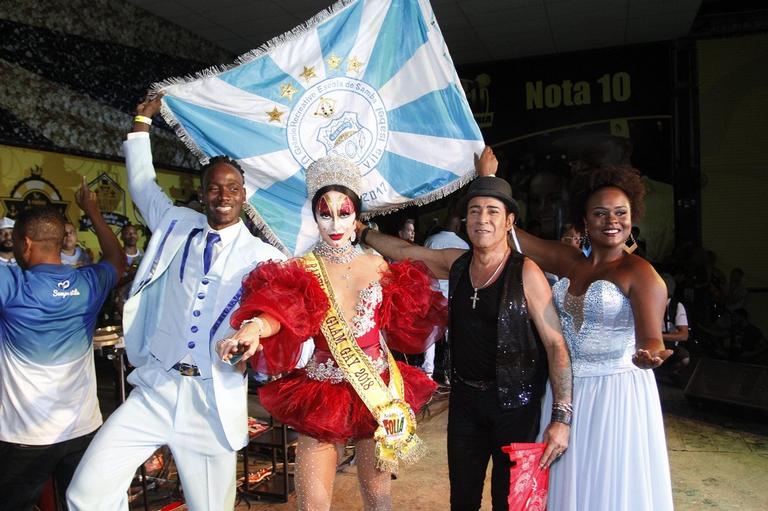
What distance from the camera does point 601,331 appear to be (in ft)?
7.61

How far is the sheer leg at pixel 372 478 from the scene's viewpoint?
245 cm

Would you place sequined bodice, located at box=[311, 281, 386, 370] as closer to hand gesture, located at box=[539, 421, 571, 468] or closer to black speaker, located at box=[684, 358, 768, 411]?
hand gesture, located at box=[539, 421, 571, 468]

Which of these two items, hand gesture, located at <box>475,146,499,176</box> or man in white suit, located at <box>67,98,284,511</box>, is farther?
hand gesture, located at <box>475,146,499,176</box>

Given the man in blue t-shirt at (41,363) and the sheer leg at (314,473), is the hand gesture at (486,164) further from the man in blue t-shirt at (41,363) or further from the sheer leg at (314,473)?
the man in blue t-shirt at (41,363)

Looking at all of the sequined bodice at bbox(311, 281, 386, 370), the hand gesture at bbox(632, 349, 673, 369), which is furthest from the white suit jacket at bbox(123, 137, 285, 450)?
the hand gesture at bbox(632, 349, 673, 369)

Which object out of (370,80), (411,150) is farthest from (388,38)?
(411,150)

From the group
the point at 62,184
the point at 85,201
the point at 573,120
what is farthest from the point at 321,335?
the point at 573,120

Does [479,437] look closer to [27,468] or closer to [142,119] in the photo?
[27,468]

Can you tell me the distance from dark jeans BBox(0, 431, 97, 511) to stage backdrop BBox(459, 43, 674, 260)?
8.01 meters

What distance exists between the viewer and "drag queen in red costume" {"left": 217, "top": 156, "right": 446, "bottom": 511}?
7.64 ft

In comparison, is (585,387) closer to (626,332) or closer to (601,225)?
(626,332)

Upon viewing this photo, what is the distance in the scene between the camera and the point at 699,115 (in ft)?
33.0

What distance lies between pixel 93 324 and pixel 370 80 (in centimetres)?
180

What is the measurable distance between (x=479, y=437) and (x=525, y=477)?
26 centimetres
